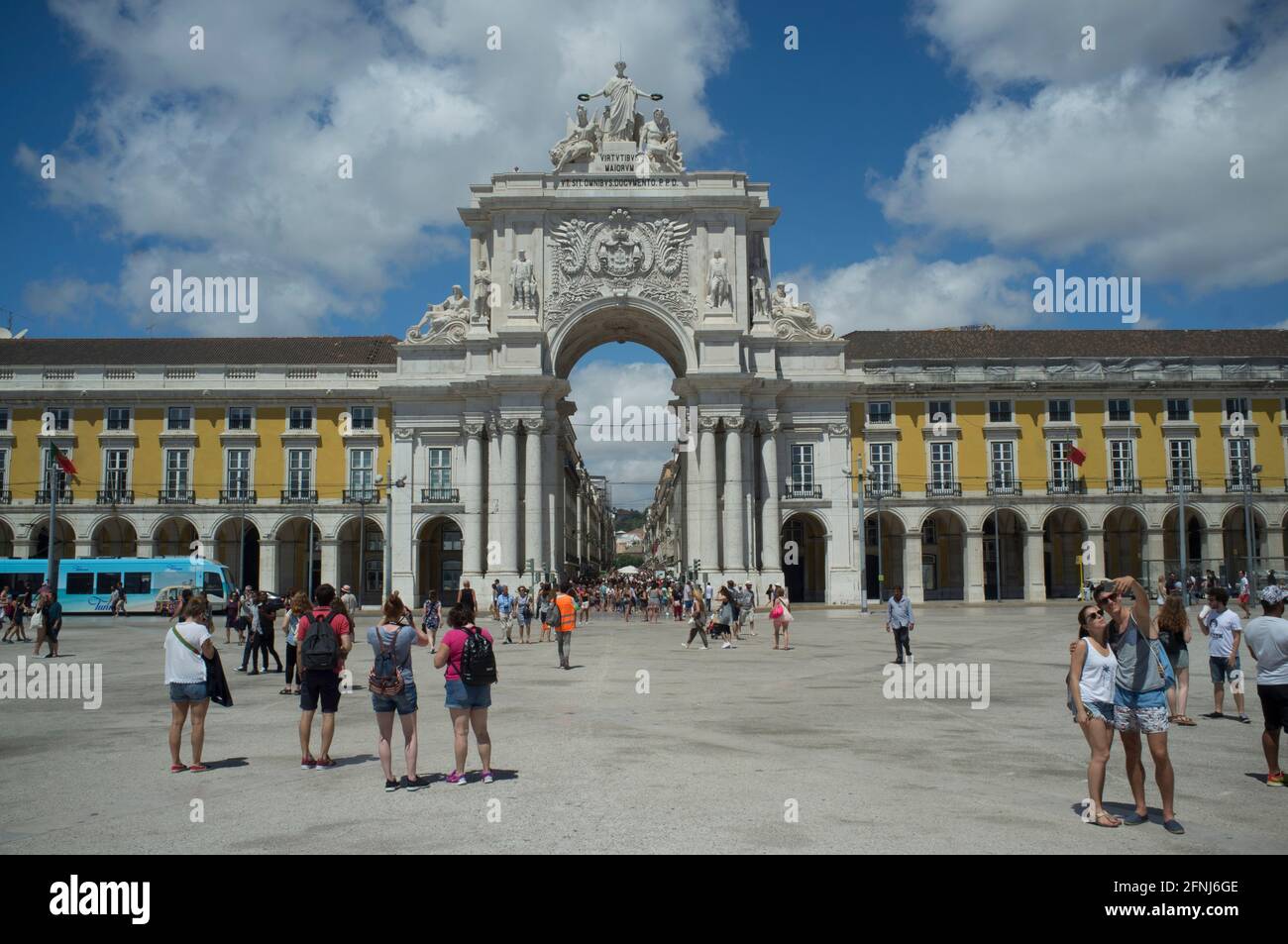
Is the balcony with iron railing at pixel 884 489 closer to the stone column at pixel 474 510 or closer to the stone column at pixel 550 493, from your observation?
the stone column at pixel 550 493

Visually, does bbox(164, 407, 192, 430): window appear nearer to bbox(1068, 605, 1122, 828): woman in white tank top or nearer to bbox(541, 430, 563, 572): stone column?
bbox(541, 430, 563, 572): stone column

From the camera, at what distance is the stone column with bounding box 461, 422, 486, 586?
177ft

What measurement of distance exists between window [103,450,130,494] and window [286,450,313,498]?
9247 mm

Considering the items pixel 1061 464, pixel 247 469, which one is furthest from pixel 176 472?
pixel 1061 464

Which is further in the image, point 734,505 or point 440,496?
point 440,496

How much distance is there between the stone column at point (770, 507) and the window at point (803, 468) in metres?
1.49

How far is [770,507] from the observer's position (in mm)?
54781

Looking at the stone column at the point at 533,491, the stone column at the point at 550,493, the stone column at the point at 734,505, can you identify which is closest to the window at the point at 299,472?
the stone column at the point at 533,491

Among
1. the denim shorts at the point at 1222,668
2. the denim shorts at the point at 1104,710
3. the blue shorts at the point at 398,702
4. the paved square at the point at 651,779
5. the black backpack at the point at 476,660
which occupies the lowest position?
the paved square at the point at 651,779

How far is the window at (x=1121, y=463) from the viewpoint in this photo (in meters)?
58.5

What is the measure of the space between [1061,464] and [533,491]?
30.8m

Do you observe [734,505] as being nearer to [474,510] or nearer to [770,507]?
[770,507]
